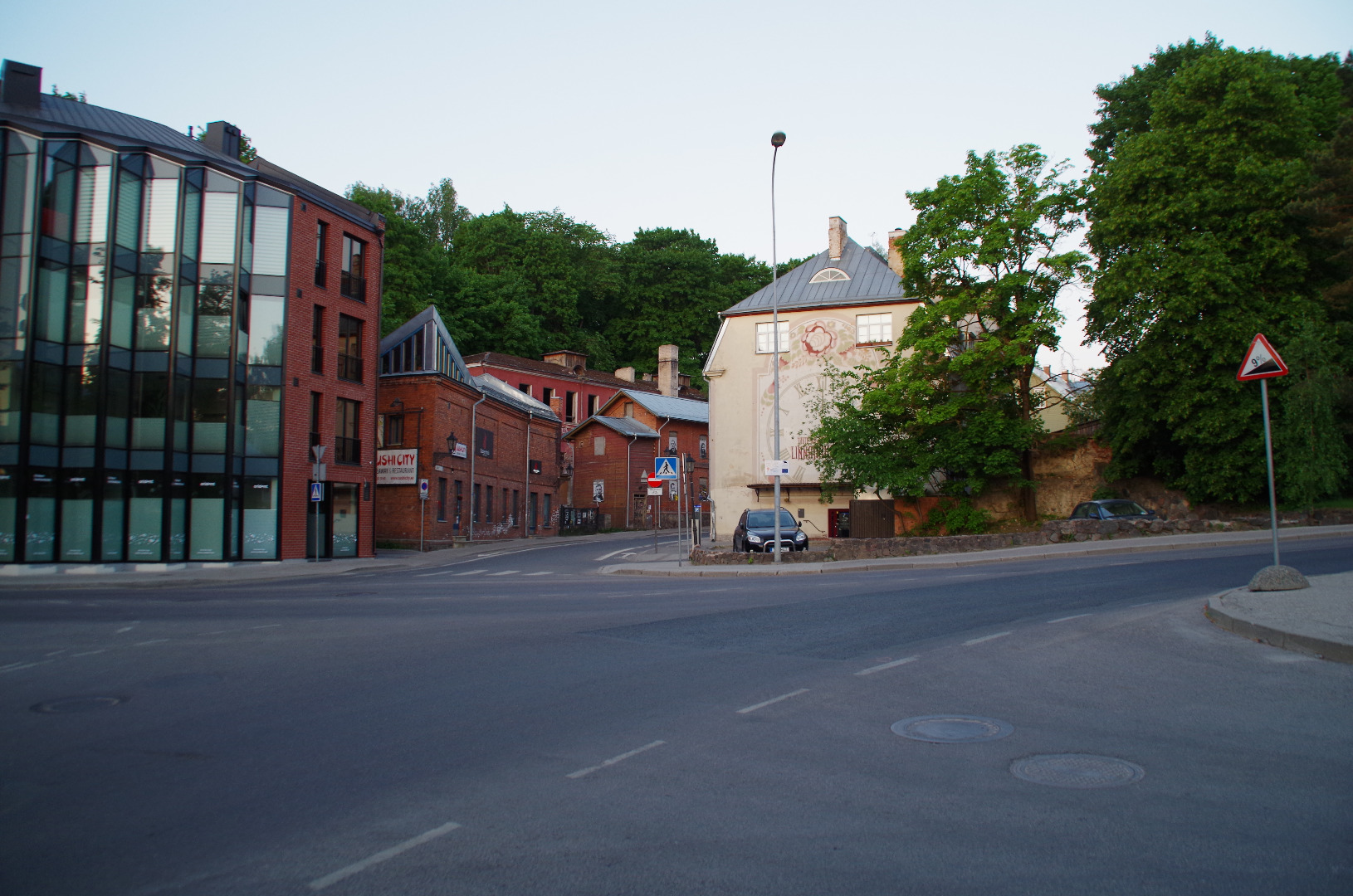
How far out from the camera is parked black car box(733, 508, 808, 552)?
104ft

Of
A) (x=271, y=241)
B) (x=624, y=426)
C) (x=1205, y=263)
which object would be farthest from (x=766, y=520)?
(x=624, y=426)

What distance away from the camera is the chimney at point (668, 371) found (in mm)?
79125

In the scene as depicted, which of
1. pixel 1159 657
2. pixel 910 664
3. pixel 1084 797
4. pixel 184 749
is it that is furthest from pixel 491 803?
pixel 1159 657

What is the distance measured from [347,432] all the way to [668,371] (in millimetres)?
43140

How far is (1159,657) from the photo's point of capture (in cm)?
957

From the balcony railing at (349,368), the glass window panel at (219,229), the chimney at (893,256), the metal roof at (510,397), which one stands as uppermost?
the chimney at (893,256)

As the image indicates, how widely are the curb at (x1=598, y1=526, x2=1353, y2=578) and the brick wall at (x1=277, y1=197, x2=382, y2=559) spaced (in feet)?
42.7

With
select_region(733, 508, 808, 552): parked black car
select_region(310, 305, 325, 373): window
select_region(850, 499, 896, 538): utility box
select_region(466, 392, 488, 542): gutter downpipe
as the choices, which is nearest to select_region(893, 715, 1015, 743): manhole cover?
select_region(733, 508, 808, 552): parked black car

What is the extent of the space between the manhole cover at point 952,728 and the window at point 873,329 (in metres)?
39.7

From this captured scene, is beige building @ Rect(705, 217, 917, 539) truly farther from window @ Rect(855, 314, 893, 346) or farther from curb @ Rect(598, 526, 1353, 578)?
curb @ Rect(598, 526, 1353, 578)

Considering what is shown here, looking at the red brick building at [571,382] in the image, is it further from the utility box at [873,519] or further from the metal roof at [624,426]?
the utility box at [873,519]

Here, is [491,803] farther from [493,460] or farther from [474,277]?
[474,277]

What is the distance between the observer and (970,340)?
127ft

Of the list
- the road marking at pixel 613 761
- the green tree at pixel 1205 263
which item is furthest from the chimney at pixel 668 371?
the road marking at pixel 613 761
